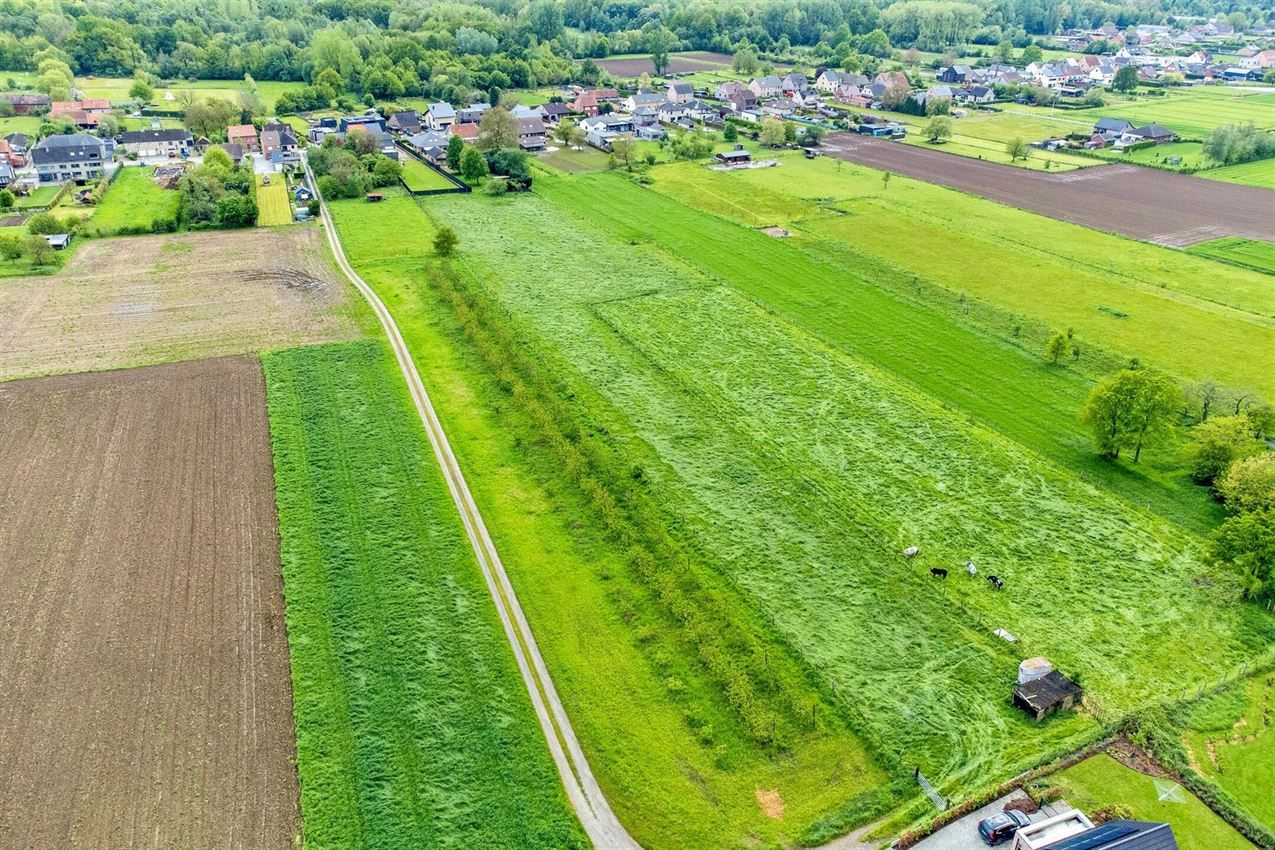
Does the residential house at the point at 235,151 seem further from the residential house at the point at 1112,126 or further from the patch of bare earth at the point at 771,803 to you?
the residential house at the point at 1112,126

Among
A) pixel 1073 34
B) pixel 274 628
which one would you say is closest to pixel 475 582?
pixel 274 628

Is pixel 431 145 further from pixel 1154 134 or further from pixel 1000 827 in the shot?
pixel 1000 827

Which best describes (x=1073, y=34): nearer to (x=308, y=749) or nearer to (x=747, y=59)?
(x=747, y=59)

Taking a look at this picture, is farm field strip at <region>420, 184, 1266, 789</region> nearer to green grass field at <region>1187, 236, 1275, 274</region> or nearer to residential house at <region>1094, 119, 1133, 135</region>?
green grass field at <region>1187, 236, 1275, 274</region>

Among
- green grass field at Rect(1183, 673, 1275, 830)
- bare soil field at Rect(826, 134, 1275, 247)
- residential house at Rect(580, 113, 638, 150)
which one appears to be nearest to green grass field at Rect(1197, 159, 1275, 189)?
bare soil field at Rect(826, 134, 1275, 247)

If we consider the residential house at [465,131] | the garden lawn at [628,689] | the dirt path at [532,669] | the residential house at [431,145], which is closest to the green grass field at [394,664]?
the dirt path at [532,669]
